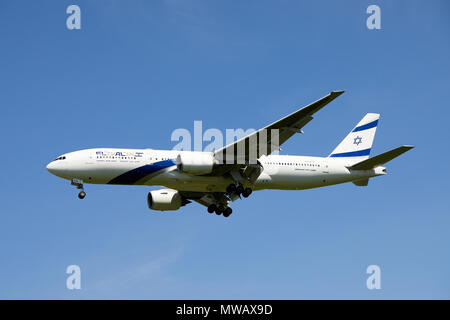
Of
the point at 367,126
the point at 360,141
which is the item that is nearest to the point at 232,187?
the point at 360,141

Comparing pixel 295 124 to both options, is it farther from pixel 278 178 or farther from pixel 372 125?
pixel 372 125

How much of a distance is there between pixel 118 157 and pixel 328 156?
15.7 m

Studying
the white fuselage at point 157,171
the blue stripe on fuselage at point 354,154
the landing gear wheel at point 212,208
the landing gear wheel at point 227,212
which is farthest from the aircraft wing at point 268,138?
the blue stripe on fuselage at point 354,154

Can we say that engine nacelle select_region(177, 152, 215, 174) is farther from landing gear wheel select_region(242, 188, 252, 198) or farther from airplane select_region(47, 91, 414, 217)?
landing gear wheel select_region(242, 188, 252, 198)

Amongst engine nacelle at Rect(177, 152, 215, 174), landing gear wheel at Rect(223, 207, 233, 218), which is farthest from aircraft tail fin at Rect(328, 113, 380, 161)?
engine nacelle at Rect(177, 152, 215, 174)

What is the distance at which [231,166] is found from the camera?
4062cm

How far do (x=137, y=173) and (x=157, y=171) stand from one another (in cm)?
126

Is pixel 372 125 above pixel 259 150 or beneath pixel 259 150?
above

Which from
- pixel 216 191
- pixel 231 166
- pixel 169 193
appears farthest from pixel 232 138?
pixel 169 193

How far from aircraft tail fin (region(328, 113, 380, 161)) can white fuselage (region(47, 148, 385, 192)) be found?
387cm

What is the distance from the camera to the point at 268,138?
38312mm

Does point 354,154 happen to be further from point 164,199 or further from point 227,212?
point 164,199

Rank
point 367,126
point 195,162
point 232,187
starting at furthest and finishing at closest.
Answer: point 367,126 → point 232,187 → point 195,162

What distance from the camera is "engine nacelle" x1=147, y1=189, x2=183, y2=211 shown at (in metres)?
45.8
